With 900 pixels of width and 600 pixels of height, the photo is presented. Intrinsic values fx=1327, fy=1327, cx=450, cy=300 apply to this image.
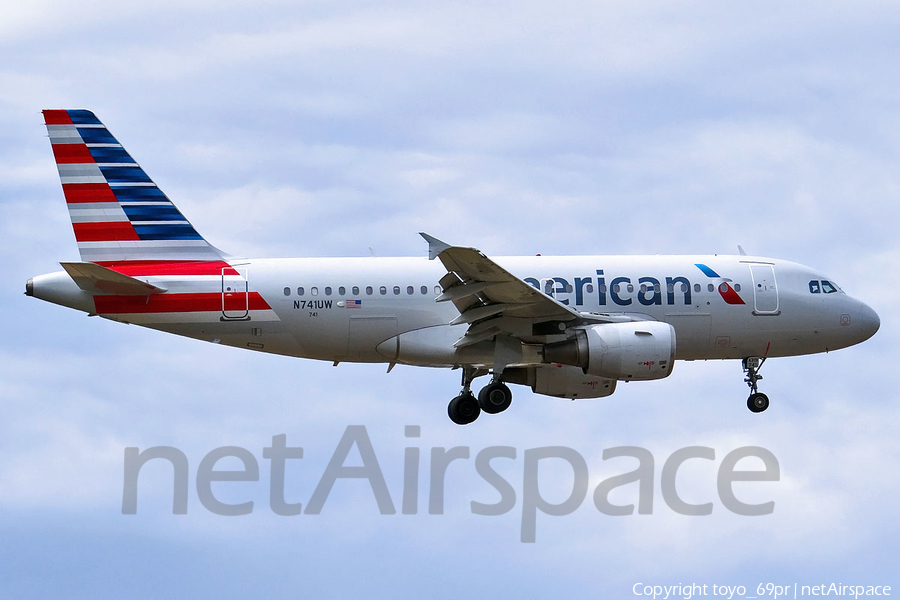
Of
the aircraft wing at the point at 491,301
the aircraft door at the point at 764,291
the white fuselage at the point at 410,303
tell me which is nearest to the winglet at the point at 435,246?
the aircraft wing at the point at 491,301

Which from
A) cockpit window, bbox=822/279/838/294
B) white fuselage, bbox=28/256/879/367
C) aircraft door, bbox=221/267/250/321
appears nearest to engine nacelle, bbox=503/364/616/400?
white fuselage, bbox=28/256/879/367

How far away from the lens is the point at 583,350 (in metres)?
35.9

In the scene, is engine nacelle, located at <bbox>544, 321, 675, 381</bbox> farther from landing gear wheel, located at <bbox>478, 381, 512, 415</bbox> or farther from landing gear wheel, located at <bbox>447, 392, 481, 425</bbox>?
landing gear wheel, located at <bbox>447, 392, 481, 425</bbox>

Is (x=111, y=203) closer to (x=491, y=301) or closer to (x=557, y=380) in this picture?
(x=491, y=301)

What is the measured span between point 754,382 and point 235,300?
15.6m

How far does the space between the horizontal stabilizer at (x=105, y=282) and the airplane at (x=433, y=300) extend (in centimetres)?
4

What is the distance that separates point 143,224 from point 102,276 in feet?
11.1

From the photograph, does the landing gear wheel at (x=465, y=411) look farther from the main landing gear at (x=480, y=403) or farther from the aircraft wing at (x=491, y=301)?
the aircraft wing at (x=491, y=301)

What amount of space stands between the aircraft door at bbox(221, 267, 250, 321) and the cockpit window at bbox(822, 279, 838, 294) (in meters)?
17.0

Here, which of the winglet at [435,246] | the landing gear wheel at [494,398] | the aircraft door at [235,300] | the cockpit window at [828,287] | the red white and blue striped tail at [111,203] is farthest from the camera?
the cockpit window at [828,287]

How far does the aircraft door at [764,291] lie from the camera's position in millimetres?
38531

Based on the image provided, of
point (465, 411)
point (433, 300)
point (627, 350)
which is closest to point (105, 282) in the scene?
point (433, 300)

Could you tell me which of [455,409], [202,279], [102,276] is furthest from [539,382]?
[102,276]

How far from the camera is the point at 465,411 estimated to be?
3881 centimetres
